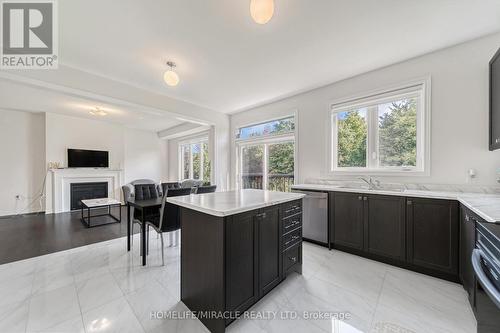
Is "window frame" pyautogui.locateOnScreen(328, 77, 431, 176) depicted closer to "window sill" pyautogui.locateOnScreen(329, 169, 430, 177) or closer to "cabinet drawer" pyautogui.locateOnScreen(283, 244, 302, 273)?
"window sill" pyautogui.locateOnScreen(329, 169, 430, 177)

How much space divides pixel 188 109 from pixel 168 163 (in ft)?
14.6

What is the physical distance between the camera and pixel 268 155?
466 centimetres

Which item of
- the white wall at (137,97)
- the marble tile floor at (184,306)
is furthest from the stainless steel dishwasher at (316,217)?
the white wall at (137,97)

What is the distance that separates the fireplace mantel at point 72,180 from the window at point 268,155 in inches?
172

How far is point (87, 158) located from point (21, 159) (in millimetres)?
1338

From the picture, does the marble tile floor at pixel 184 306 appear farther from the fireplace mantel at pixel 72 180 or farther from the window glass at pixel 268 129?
the fireplace mantel at pixel 72 180

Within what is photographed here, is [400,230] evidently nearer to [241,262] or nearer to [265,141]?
[241,262]

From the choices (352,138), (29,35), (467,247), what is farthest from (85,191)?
(467,247)

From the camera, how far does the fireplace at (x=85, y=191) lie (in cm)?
550

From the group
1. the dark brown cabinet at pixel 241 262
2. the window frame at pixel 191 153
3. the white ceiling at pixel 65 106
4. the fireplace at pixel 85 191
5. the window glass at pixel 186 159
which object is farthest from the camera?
the window glass at pixel 186 159

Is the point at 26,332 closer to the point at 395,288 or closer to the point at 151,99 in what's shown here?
the point at 395,288

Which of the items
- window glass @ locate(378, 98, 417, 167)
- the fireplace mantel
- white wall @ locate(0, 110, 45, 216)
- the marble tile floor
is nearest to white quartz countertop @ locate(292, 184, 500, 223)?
window glass @ locate(378, 98, 417, 167)

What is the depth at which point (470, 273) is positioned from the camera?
1.63 metres

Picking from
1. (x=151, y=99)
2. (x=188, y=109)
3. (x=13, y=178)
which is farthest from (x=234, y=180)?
(x=13, y=178)
